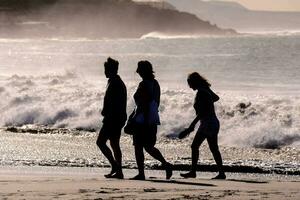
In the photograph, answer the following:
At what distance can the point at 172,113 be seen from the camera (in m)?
24.5

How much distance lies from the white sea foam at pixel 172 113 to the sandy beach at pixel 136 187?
21.1ft

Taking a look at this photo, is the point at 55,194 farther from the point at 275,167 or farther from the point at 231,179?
the point at 275,167

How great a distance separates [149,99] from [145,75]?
0.30 metres

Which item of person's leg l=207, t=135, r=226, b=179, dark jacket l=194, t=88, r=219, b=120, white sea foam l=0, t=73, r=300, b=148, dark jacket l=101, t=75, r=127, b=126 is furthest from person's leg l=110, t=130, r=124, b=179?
white sea foam l=0, t=73, r=300, b=148

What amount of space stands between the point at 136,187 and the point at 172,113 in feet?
41.9

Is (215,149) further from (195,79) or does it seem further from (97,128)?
(97,128)

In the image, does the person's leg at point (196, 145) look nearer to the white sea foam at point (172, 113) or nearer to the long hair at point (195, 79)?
the long hair at point (195, 79)

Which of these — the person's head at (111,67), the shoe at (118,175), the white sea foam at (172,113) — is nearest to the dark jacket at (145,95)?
the person's head at (111,67)

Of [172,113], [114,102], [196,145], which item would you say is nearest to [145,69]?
[114,102]

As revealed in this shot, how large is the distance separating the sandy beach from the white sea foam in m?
6.42

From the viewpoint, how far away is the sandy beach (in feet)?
36.0

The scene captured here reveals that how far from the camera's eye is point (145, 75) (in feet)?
41.9

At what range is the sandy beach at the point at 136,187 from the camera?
432 inches

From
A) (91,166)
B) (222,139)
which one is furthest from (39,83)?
(91,166)
